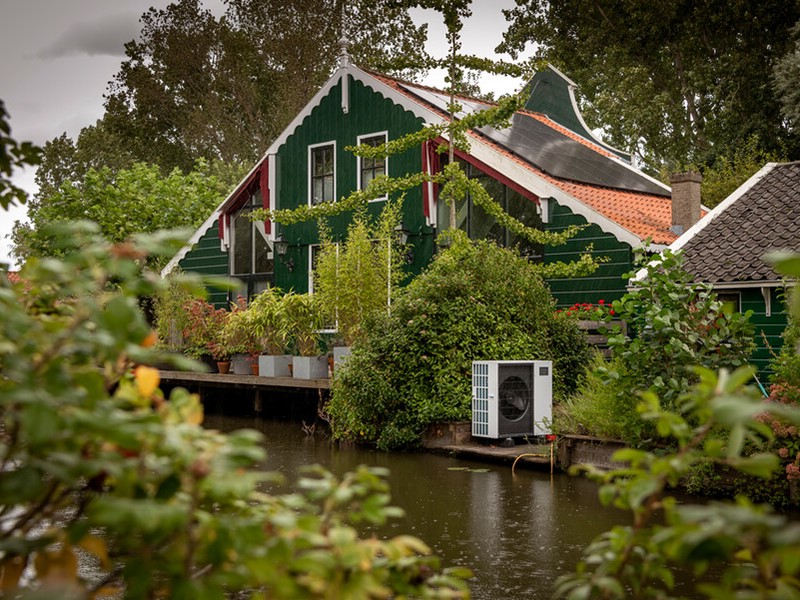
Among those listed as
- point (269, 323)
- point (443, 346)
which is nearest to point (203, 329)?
point (269, 323)

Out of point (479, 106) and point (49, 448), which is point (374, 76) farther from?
point (49, 448)

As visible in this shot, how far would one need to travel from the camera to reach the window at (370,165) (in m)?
20.8

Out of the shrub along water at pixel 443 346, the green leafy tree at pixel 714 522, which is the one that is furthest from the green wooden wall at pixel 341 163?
the green leafy tree at pixel 714 522

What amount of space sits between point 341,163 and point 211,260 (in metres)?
5.57

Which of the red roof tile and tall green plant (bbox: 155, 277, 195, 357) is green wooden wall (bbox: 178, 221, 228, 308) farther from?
the red roof tile

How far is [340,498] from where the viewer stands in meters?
1.84

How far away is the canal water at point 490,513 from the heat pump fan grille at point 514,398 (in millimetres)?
884

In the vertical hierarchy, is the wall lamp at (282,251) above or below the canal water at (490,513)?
above

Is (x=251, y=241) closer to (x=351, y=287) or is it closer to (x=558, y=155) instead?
(x=351, y=287)

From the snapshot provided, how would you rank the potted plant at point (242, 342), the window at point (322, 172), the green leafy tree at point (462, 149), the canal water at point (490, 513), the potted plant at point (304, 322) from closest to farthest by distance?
the canal water at point (490, 513)
the green leafy tree at point (462, 149)
the potted plant at point (304, 322)
the potted plant at point (242, 342)
the window at point (322, 172)

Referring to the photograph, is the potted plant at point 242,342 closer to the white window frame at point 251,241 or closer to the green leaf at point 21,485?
the white window frame at point 251,241

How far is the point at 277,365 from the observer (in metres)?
18.3

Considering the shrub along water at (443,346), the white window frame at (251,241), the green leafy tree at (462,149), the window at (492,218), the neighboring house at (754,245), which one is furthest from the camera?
the white window frame at (251,241)

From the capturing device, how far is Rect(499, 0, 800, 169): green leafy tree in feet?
92.6
